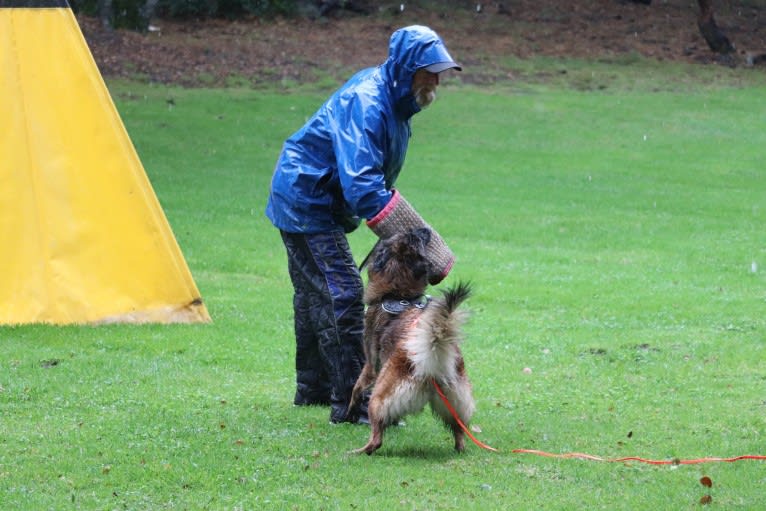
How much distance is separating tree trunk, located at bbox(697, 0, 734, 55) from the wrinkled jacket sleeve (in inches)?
995

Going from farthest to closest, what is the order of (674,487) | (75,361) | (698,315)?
(698,315)
(75,361)
(674,487)

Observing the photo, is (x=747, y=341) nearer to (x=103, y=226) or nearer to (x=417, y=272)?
(x=417, y=272)

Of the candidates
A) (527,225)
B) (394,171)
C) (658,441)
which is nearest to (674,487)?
(658,441)

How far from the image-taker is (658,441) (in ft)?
21.9

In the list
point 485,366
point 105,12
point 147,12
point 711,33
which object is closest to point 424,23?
point 147,12

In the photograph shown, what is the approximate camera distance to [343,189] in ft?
20.9

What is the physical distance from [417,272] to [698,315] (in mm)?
5002

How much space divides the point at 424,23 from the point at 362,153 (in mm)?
25557

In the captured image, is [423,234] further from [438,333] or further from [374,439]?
[374,439]

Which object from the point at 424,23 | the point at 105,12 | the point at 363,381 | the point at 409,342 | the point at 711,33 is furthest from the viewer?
the point at 424,23

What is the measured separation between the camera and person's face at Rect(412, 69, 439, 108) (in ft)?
21.2

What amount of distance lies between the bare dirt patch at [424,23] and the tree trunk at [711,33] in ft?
0.98

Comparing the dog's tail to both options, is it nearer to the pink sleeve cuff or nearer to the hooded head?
the pink sleeve cuff

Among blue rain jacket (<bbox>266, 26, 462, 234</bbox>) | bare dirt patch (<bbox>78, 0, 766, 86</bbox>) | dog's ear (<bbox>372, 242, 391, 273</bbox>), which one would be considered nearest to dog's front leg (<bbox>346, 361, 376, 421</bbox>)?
dog's ear (<bbox>372, 242, 391, 273</bbox>)
